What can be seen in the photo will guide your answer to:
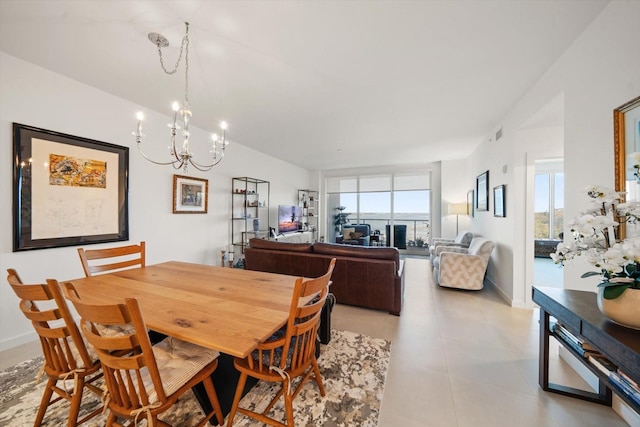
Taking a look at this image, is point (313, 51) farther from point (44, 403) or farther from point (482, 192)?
point (482, 192)

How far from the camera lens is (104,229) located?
2.79 meters

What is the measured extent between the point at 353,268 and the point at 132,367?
2.32 m

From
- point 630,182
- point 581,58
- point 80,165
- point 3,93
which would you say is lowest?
point 630,182

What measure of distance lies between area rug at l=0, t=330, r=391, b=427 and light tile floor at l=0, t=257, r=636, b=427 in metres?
0.12

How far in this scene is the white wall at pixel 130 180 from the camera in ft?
7.04

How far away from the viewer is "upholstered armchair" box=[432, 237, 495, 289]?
3600mm

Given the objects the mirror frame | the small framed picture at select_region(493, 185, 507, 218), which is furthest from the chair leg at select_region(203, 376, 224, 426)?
the small framed picture at select_region(493, 185, 507, 218)

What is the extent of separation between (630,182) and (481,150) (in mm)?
3748

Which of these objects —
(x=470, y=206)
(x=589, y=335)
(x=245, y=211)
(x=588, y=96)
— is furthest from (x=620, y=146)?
(x=245, y=211)

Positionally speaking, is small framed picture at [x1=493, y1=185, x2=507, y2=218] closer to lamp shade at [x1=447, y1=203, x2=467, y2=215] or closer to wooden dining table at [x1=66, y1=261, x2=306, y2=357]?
lamp shade at [x1=447, y1=203, x2=467, y2=215]

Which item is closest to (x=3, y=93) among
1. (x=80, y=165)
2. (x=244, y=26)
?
(x=80, y=165)

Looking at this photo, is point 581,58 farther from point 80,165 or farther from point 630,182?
Result: point 80,165

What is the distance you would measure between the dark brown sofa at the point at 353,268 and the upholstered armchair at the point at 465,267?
3.53ft

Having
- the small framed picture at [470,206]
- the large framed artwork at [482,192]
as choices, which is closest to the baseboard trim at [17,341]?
the large framed artwork at [482,192]
